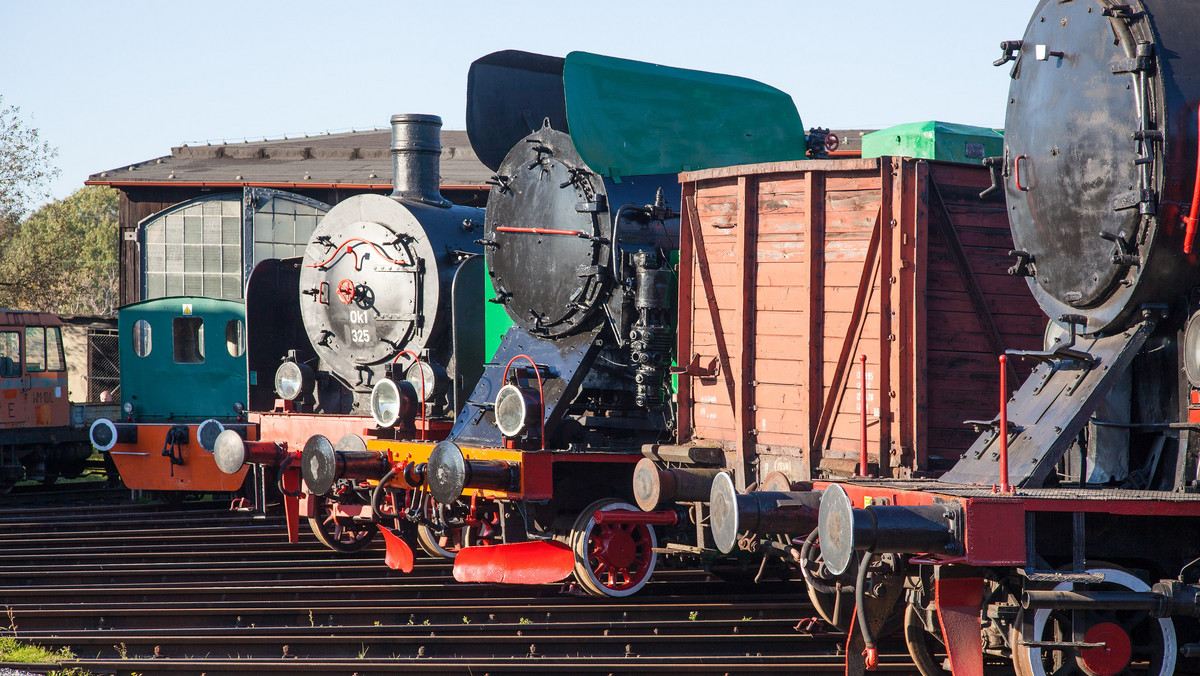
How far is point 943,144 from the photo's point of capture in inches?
316

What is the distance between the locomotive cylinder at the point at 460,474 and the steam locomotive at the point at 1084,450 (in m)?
2.70

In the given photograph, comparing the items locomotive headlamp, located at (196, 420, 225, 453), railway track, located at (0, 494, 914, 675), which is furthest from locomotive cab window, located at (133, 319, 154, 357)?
railway track, located at (0, 494, 914, 675)

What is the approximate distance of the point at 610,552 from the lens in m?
8.18

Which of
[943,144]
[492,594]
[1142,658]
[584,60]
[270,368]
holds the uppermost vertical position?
[584,60]

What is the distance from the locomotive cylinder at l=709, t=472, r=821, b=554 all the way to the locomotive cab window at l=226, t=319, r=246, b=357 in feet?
33.9

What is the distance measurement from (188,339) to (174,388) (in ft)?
2.42

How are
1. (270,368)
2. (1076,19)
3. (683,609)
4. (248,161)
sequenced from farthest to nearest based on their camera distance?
(248,161), (270,368), (683,609), (1076,19)

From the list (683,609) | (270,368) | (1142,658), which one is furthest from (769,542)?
(270,368)

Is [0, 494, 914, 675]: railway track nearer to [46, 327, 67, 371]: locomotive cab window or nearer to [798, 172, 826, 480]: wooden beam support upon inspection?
[798, 172, 826, 480]: wooden beam support

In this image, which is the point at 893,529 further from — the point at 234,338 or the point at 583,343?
the point at 234,338

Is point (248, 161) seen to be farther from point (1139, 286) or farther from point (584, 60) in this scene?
point (1139, 286)

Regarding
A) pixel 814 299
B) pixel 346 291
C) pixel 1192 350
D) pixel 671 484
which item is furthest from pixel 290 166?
pixel 1192 350

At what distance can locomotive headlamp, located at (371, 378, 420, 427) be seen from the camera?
30.9 feet

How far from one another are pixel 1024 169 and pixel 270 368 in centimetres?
849
